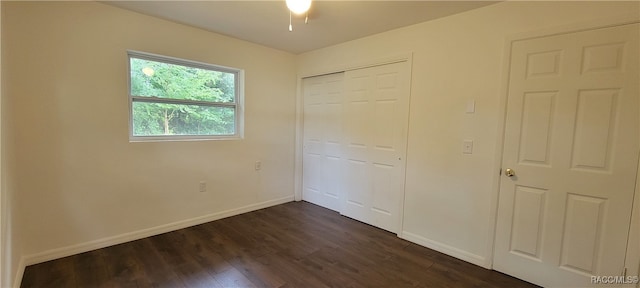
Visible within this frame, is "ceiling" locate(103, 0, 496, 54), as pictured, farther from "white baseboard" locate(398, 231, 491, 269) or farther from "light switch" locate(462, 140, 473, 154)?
"white baseboard" locate(398, 231, 491, 269)

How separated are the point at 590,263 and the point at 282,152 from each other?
11.1 ft

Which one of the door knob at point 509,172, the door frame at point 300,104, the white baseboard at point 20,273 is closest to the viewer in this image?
the white baseboard at point 20,273

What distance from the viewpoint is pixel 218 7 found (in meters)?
2.42

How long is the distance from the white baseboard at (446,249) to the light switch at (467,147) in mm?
950

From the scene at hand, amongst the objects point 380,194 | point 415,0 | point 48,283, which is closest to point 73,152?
point 48,283

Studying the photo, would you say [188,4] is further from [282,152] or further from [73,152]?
[282,152]

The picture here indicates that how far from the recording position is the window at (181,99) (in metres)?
2.74

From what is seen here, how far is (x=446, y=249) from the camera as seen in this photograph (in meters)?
2.58

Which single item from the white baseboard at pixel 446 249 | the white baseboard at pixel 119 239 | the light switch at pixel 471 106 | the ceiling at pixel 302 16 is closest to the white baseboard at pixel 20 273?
the white baseboard at pixel 119 239

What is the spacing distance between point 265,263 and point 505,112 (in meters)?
2.45

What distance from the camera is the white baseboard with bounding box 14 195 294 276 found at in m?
2.21

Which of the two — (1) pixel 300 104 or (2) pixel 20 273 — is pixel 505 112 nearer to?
(1) pixel 300 104

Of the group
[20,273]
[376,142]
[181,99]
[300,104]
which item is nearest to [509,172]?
[376,142]

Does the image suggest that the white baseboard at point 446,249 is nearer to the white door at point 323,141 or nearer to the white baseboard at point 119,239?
the white door at point 323,141
